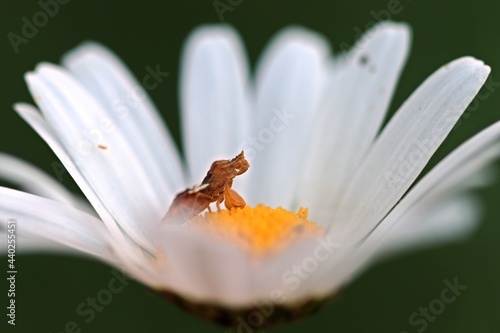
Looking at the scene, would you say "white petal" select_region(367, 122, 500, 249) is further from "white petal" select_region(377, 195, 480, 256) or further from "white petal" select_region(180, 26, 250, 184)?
"white petal" select_region(180, 26, 250, 184)

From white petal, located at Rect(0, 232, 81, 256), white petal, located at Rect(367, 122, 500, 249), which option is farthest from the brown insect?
white petal, located at Rect(367, 122, 500, 249)

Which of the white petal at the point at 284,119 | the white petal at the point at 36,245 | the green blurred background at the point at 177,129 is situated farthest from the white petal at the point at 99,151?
the green blurred background at the point at 177,129

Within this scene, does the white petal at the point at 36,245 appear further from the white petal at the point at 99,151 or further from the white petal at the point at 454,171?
the white petal at the point at 454,171

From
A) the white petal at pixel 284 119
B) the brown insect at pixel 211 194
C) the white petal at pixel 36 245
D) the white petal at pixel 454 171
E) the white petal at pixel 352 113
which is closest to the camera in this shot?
the white petal at pixel 454 171

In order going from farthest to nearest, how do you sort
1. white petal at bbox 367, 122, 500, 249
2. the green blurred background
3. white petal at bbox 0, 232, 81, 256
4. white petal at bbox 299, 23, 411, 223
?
the green blurred background
white petal at bbox 299, 23, 411, 223
white petal at bbox 0, 232, 81, 256
white petal at bbox 367, 122, 500, 249

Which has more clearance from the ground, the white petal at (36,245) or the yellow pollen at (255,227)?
the yellow pollen at (255,227)
